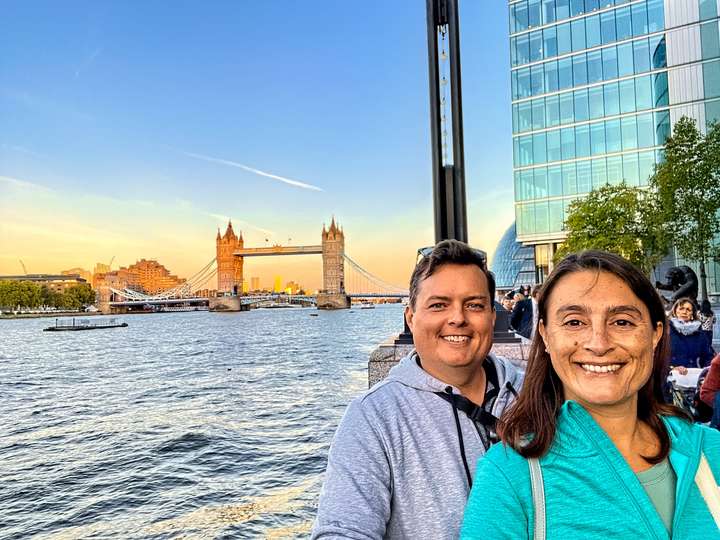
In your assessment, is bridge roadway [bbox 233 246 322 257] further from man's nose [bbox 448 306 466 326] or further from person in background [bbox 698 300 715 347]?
man's nose [bbox 448 306 466 326]

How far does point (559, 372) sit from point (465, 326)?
17.5 inches

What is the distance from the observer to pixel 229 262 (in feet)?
512

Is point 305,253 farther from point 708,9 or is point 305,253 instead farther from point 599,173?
point 708,9

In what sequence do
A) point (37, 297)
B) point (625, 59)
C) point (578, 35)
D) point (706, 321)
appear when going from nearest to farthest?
point (706, 321), point (625, 59), point (578, 35), point (37, 297)

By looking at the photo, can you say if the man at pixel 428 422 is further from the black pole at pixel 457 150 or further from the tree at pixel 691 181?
the tree at pixel 691 181

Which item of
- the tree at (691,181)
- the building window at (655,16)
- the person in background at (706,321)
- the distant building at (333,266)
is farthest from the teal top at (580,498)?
the distant building at (333,266)

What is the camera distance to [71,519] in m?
9.58

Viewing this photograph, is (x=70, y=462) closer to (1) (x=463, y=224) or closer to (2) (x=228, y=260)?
(1) (x=463, y=224)

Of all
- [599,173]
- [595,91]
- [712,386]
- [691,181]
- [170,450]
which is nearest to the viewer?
[712,386]

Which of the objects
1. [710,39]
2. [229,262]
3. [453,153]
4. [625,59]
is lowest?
[453,153]

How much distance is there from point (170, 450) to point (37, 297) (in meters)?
127

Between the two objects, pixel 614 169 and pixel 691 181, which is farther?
pixel 614 169

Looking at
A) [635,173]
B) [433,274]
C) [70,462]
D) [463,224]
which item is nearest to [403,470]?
[433,274]

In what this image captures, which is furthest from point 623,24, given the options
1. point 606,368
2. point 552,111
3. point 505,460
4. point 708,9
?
point 505,460
